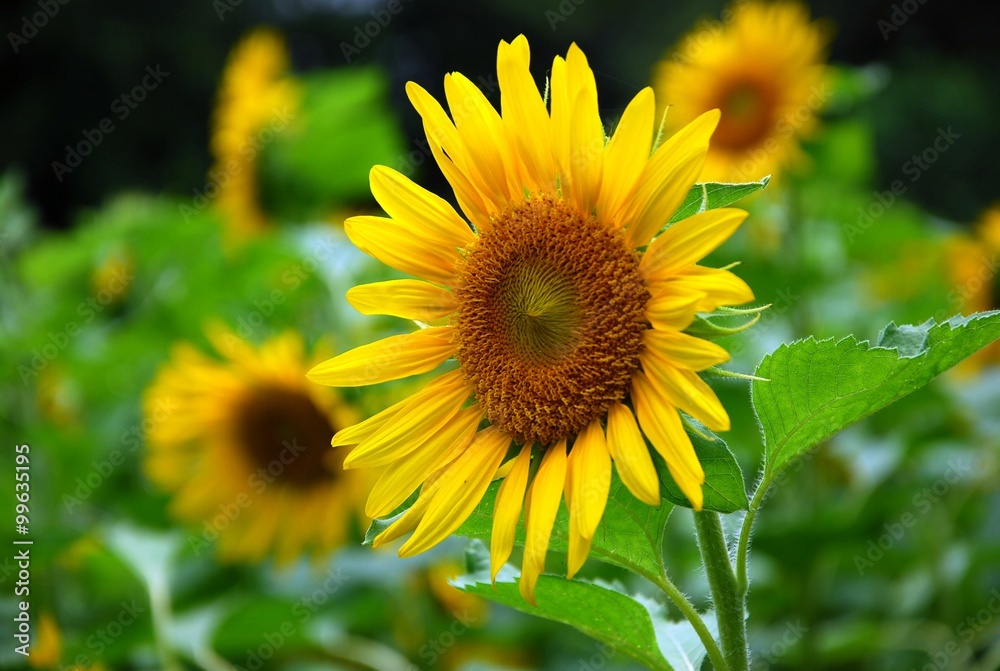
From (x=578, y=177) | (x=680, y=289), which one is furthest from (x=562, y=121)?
(x=680, y=289)

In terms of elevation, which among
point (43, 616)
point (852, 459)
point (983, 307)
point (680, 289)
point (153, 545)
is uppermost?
point (983, 307)

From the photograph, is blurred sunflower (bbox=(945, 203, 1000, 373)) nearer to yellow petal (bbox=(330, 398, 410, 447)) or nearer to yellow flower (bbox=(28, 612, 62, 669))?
yellow petal (bbox=(330, 398, 410, 447))

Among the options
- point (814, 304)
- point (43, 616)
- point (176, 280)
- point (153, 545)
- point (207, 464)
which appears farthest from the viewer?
point (176, 280)

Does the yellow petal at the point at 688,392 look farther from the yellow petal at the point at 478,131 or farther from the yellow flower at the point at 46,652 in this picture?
the yellow flower at the point at 46,652

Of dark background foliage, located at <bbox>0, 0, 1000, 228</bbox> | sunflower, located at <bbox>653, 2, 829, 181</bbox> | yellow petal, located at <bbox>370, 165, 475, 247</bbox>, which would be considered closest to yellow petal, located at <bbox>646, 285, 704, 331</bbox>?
yellow petal, located at <bbox>370, 165, 475, 247</bbox>

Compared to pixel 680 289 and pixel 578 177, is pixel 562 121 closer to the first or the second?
pixel 578 177

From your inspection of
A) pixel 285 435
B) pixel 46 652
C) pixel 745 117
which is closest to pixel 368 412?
pixel 285 435
